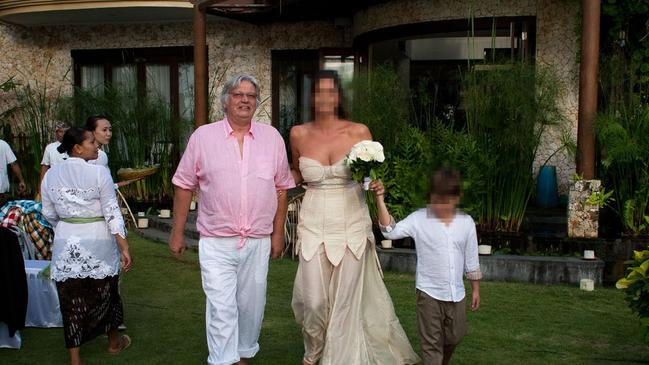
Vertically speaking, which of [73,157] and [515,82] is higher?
[515,82]

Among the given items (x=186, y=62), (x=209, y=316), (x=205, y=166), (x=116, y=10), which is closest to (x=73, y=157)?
(x=205, y=166)

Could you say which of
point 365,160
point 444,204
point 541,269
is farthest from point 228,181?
point 541,269

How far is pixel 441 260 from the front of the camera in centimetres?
399

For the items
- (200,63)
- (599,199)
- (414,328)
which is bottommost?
(414,328)

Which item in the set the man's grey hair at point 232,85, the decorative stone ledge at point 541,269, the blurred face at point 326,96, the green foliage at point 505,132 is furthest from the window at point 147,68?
the blurred face at point 326,96

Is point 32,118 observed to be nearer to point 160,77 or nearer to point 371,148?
point 160,77

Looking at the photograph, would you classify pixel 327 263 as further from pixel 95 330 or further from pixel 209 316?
pixel 95 330

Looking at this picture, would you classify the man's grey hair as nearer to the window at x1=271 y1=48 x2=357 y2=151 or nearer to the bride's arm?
the bride's arm

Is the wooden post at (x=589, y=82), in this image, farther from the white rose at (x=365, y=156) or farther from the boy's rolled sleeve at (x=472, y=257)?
the white rose at (x=365, y=156)

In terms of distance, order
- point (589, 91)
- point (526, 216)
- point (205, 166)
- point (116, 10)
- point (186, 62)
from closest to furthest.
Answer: point (205, 166) → point (589, 91) → point (526, 216) → point (116, 10) → point (186, 62)

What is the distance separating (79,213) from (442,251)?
87.1 inches

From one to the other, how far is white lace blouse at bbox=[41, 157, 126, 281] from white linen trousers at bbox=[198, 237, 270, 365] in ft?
2.62

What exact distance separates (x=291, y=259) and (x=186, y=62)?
6.47 meters

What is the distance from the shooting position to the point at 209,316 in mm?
4207
